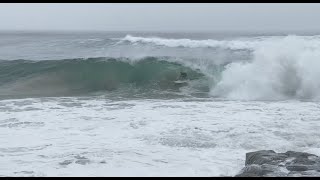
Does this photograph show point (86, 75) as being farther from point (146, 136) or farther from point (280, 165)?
point (280, 165)

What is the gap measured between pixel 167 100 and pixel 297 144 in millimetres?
5349

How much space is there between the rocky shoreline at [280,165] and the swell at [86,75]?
8.84 m

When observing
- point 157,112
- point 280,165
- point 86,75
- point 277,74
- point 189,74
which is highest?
point 86,75

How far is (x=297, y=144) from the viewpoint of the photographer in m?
6.21

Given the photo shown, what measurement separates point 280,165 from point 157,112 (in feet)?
15.4

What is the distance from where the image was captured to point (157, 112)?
8977 millimetres

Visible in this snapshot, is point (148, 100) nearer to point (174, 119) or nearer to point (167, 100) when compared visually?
point (167, 100)

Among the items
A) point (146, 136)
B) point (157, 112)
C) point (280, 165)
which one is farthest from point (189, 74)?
point (280, 165)

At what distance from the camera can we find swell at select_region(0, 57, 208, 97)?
13914 millimetres

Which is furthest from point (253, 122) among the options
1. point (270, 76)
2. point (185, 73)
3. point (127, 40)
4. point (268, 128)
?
point (127, 40)

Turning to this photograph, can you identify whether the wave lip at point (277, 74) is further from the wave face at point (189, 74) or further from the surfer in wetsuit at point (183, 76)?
the surfer in wetsuit at point (183, 76)

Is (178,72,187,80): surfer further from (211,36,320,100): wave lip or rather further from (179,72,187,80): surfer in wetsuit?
(211,36,320,100): wave lip

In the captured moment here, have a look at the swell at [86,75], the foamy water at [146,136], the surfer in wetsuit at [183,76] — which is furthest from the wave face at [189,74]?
the foamy water at [146,136]

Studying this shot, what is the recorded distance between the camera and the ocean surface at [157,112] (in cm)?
541
